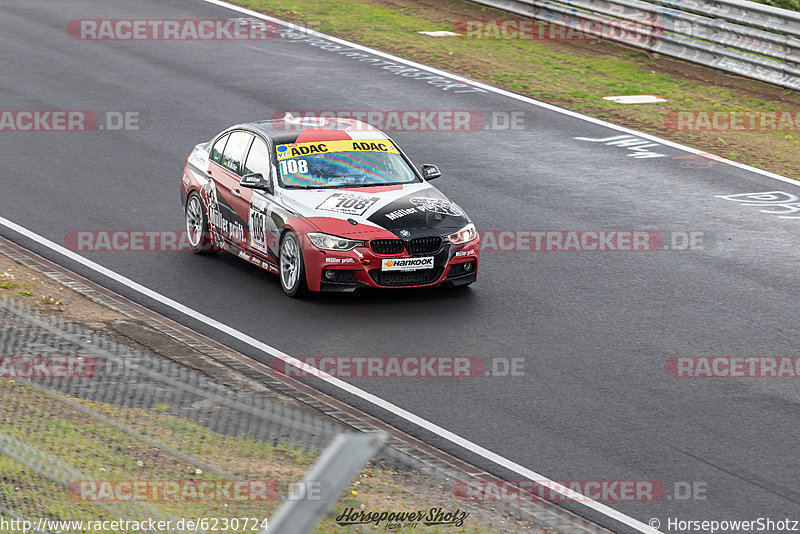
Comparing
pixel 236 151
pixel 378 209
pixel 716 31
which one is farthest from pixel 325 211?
pixel 716 31

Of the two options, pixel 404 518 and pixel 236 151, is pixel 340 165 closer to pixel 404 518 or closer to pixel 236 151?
pixel 236 151

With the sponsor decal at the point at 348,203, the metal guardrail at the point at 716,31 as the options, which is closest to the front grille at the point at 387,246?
the sponsor decal at the point at 348,203

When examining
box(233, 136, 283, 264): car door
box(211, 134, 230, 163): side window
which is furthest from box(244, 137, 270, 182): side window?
box(211, 134, 230, 163): side window

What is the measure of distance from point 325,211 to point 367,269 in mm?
764

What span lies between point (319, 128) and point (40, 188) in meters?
4.82

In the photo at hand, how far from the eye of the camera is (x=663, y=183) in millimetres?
16953

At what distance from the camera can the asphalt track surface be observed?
923 cm

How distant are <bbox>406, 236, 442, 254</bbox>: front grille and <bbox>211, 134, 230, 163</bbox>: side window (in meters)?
3.06

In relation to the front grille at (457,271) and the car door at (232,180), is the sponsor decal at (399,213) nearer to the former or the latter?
the front grille at (457,271)

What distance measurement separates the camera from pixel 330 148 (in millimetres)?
13266

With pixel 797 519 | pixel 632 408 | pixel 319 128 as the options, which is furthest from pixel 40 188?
pixel 797 519

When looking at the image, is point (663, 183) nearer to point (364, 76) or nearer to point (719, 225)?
point (719, 225)

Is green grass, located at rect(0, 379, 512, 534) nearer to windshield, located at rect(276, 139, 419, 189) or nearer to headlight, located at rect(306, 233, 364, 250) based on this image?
headlight, located at rect(306, 233, 364, 250)

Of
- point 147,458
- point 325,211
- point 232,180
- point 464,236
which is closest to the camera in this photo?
point 147,458
